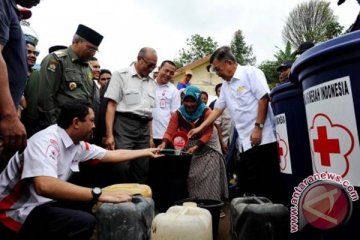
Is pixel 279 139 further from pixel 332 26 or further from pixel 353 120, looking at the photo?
pixel 332 26

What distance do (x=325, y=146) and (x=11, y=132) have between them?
113cm

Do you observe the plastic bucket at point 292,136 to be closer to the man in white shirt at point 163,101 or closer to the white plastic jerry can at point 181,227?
the white plastic jerry can at point 181,227

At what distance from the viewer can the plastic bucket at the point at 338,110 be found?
1.03 meters

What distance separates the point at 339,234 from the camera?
1.08 m

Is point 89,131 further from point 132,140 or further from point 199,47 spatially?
point 199,47

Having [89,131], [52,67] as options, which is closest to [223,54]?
[89,131]

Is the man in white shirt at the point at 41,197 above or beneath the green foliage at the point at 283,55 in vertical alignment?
beneath

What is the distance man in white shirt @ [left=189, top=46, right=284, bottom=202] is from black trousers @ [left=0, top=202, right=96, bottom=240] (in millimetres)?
1280

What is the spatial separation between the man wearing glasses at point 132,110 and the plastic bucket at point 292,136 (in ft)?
5.50

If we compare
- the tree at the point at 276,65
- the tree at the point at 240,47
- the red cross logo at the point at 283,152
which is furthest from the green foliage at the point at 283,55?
the red cross logo at the point at 283,152

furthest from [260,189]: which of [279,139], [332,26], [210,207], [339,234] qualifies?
[332,26]

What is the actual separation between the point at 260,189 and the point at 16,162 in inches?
64.7

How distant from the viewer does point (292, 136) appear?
1744 millimetres

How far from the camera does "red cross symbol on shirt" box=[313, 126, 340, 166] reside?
110cm
